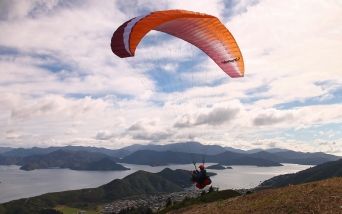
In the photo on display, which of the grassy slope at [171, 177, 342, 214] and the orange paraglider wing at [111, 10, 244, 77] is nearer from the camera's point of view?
the orange paraglider wing at [111, 10, 244, 77]

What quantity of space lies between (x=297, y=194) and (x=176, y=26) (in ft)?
46.8

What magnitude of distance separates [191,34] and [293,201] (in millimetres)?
13474

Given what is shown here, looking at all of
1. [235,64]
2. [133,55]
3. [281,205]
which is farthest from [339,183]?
[133,55]

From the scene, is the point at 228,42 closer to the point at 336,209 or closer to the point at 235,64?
the point at 235,64

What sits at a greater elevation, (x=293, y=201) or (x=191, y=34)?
(x=191, y=34)

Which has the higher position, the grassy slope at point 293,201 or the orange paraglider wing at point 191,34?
the orange paraglider wing at point 191,34

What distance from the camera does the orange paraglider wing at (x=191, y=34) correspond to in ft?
68.1

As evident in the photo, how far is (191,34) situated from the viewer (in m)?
26.5

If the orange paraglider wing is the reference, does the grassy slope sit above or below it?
below

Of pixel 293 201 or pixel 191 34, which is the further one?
pixel 191 34

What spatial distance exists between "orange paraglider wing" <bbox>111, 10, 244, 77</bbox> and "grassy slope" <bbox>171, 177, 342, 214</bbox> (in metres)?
9.63

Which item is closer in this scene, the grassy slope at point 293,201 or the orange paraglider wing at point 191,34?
the orange paraglider wing at point 191,34

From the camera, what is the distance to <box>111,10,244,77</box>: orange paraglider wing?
2075 cm

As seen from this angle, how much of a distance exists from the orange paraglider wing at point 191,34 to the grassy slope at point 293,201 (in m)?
9.63
